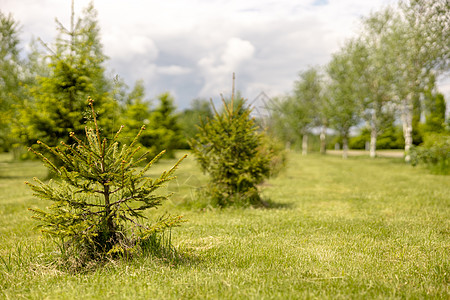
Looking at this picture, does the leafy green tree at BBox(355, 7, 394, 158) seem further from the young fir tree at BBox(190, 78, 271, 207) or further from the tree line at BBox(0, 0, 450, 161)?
the young fir tree at BBox(190, 78, 271, 207)

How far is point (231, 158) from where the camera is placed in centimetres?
739

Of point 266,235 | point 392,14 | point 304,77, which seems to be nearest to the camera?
point 266,235

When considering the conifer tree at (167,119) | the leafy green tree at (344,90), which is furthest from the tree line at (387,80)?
the conifer tree at (167,119)

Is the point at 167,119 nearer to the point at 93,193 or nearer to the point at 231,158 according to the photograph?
the point at 231,158

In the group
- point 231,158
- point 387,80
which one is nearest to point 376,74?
point 387,80

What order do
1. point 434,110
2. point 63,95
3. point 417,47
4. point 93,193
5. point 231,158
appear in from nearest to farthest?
point 93,193 < point 231,158 < point 63,95 < point 417,47 < point 434,110

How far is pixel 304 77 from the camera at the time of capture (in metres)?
46.2

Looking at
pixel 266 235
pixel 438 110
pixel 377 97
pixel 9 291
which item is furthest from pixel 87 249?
pixel 438 110

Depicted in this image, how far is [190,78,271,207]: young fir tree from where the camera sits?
7.28 meters

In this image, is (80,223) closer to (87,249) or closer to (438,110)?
(87,249)

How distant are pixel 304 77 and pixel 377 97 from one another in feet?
57.7

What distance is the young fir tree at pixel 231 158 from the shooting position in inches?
287

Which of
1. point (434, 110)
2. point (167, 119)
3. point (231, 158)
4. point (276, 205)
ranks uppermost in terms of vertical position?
point (434, 110)

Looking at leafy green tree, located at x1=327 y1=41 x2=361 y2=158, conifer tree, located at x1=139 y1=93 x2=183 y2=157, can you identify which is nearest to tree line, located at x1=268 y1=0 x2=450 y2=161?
leafy green tree, located at x1=327 y1=41 x2=361 y2=158
